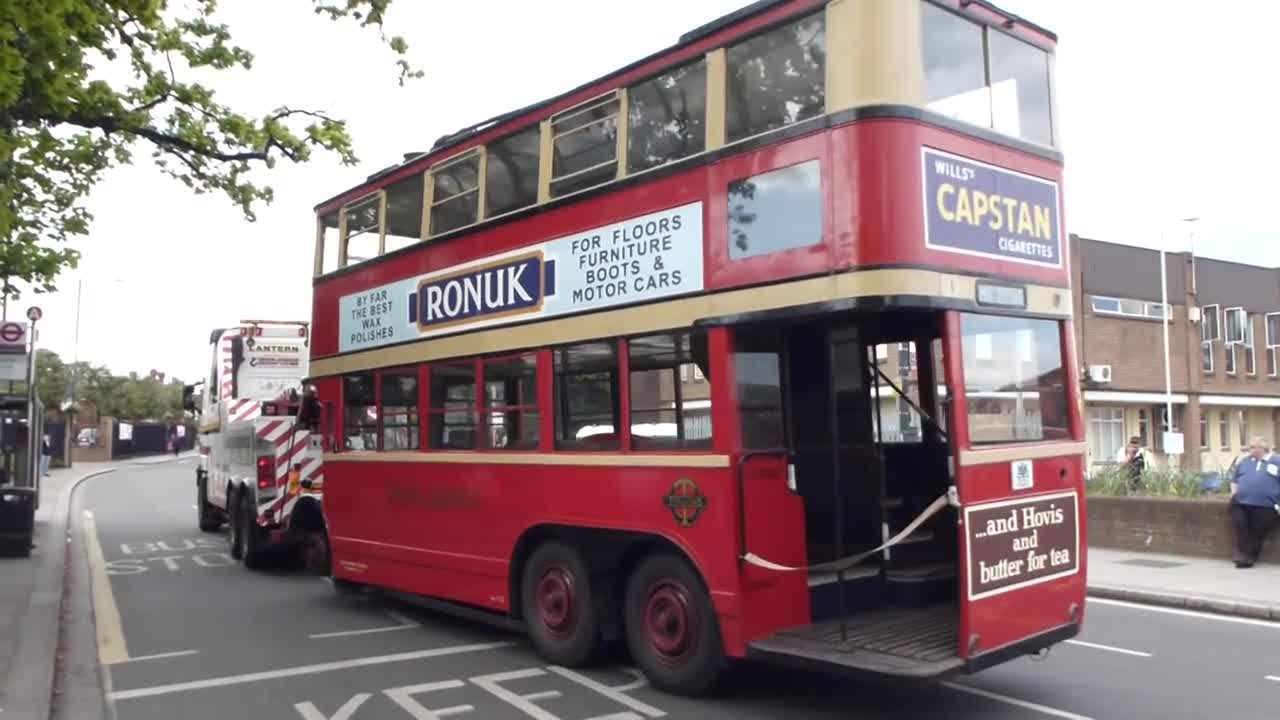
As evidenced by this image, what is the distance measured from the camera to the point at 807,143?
6430 millimetres

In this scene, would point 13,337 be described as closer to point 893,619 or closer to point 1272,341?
point 893,619

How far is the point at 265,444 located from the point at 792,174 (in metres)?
9.48

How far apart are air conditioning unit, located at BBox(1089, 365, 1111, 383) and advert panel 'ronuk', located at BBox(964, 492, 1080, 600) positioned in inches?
1074

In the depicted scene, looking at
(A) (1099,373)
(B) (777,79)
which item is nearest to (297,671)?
(B) (777,79)

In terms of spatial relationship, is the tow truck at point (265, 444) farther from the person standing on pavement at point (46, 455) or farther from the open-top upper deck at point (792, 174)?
the person standing on pavement at point (46, 455)

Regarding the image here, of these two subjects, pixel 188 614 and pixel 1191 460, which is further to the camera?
pixel 1191 460

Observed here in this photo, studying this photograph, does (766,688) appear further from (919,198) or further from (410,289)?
(410,289)

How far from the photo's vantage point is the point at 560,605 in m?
8.14

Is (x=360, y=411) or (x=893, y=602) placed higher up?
(x=360, y=411)

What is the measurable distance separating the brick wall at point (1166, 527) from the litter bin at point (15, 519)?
15013 mm

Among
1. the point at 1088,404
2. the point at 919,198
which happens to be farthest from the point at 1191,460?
the point at 919,198

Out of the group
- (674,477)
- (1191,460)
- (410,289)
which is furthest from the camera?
(1191,460)

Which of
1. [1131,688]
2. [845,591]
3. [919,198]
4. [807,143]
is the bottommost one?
[1131,688]

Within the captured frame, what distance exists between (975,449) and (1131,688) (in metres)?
2.57
